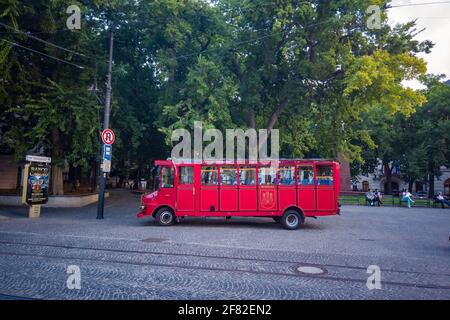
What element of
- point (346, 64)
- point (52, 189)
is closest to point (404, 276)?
point (346, 64)

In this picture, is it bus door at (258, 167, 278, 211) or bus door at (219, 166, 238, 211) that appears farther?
bus door at (219, 166, 238, 211)

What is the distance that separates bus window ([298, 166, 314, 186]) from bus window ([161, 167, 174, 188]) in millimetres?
5869

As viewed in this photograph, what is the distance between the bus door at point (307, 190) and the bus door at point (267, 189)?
1.08 metres

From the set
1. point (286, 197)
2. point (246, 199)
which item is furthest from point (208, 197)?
point (286, 197)

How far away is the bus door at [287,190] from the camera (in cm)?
1402

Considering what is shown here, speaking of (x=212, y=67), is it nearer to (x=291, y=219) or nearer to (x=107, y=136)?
(x=107, y=136)

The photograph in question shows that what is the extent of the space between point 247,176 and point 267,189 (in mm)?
1089

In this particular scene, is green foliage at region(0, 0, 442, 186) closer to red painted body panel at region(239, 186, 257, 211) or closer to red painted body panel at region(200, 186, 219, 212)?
red painted body panel at region(200, 186, 219, 212)

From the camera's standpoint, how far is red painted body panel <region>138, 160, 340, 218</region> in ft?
45.8

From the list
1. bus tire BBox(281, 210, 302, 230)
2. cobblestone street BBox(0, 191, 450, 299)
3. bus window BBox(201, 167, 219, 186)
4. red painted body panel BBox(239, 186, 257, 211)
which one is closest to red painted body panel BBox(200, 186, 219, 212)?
bus window BBox(201, 167, 219, 186)

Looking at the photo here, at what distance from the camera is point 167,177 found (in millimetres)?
14414

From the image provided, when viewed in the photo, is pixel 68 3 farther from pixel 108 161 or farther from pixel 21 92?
pixel 108 161

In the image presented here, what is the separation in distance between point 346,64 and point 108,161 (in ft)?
45.4

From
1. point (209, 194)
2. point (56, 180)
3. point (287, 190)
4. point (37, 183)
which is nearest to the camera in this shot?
point (287, 190)
